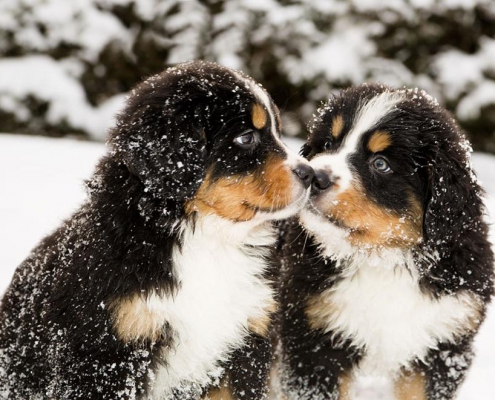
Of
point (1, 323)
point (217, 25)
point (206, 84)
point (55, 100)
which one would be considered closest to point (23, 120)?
point (55, 100)

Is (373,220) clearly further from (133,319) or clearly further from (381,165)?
(133,319)

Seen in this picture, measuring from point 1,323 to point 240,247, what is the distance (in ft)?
4.23

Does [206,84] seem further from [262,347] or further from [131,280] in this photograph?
[262,347]

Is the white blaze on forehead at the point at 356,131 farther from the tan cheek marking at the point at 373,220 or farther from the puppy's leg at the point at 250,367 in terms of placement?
the puppy's leg at the point at 250,367

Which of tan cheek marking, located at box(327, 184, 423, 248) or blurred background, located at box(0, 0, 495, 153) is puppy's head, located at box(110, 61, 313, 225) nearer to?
tan cheek marking, located at box(327, 184, 423, 248)

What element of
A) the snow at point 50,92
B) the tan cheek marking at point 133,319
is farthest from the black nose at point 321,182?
the snow at point 50,92

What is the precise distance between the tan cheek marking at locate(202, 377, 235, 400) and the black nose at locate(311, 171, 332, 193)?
3.06 feet

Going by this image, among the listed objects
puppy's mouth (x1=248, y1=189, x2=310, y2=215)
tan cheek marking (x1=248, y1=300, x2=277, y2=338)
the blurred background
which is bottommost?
the blurred background

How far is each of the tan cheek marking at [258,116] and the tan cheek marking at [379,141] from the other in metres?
0.56

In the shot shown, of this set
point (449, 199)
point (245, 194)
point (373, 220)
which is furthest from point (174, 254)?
point (449, 199)

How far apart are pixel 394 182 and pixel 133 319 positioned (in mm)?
1346

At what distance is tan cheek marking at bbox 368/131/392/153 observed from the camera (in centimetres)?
342

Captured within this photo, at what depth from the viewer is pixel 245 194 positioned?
3.09 metres

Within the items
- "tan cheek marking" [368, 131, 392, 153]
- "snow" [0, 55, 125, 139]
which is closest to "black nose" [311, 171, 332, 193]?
"tan cheek marking" [368, 131, 392, 153]
